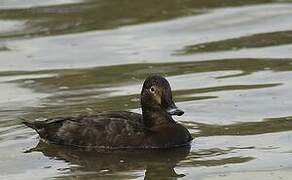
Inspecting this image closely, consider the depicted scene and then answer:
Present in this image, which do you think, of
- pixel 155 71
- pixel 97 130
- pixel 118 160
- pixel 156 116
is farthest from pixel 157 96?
pixel 155 71

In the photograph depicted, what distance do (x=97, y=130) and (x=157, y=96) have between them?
2.13 ft

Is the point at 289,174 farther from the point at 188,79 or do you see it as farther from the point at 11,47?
the point at 11,47

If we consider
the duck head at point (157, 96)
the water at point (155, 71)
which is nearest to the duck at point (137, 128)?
the duck head at point (157, 96)

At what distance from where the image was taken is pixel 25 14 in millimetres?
17812

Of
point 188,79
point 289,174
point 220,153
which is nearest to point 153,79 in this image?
point 220,153

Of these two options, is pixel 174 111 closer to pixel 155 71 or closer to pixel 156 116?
pixel 156 116

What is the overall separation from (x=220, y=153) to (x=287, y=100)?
2077mm

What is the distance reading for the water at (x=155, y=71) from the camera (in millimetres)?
10117

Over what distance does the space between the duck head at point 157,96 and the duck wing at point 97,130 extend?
0.66 feet

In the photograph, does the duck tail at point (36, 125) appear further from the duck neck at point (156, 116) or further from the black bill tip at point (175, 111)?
the black bill tip at point (175, 111)

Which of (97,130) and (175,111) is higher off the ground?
(175,111)

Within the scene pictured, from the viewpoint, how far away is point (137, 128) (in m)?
10.8

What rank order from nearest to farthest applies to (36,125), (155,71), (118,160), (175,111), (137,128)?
(118,160), (175,111), (137,128), (36,125), (155,71)

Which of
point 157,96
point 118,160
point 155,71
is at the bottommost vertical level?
point 118,160
